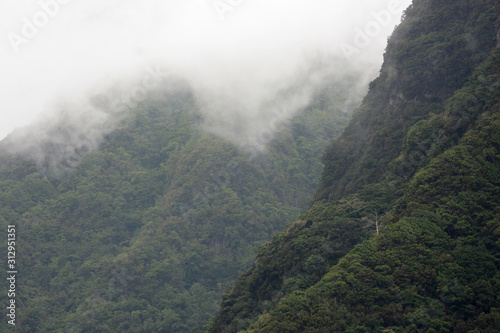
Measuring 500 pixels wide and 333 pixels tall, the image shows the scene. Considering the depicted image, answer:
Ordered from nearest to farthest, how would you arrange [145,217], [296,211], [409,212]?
[409,212] < [296,211] < [145,217]

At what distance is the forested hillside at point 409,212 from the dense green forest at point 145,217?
74.6 feet

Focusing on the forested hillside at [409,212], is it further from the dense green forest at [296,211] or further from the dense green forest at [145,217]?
the dense green forest at [145,217]

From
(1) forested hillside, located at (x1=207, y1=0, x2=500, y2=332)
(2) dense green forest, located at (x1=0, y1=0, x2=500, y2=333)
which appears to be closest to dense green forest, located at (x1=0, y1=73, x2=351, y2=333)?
(2) dense green forest, located at (x1=0, y1=0, x2=500, y2=333)

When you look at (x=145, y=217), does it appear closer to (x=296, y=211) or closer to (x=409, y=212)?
(x=296, y=211)

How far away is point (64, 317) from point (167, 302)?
10816 mm

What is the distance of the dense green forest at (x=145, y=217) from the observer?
68.9 meters

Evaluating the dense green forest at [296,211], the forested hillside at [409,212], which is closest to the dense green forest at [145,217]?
the dense green forest at [296,211]

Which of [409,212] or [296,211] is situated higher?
[296,211]

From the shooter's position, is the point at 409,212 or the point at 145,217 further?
the point at 145,217

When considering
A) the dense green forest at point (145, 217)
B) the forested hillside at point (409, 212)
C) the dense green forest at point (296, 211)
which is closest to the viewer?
the forested hillside at point (409, 212)

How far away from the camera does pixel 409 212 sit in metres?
39.5

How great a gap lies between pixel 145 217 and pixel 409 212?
48246 mm

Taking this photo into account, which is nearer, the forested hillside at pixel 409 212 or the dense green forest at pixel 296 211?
the forested hillside at pixel 409 212

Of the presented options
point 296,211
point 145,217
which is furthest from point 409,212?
point 145,217
